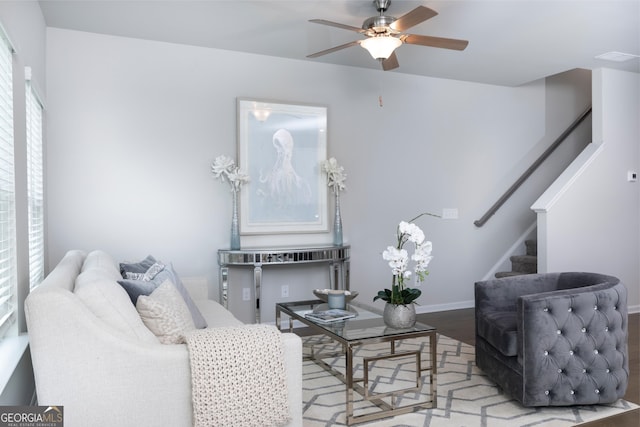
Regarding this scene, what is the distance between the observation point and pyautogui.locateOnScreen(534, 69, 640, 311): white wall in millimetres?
4867

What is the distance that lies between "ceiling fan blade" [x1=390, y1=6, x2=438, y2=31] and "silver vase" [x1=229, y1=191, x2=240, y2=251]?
2051 millimetres

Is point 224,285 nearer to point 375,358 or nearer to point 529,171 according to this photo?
point 375,358

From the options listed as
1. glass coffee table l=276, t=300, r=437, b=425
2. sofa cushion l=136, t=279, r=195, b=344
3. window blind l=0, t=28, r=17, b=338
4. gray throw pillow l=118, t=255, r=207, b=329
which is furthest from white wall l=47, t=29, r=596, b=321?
sofa cushion l=136, t=279, r=195, b=344

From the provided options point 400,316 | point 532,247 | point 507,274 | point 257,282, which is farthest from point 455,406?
point 532,247

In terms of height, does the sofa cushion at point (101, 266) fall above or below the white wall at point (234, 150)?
below

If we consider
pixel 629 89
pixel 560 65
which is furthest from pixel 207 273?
pixel 629 89

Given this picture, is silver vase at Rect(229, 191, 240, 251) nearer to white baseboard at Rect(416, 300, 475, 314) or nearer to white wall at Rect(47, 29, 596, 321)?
white wall at Rect(47, 29, 596, 321)

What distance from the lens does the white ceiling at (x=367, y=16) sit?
3.36 meters

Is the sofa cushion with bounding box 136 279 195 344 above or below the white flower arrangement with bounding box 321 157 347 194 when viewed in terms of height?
below

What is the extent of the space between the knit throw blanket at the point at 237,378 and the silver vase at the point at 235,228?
222cm

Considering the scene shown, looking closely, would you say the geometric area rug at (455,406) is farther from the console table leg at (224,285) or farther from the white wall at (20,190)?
the white wall at (20,190)

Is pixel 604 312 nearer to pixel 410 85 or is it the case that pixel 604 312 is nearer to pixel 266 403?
pixel 266 403

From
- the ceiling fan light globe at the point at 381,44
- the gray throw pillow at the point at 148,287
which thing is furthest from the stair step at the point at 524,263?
the gray throw pillow at the point at 148,287

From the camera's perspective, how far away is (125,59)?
404 centimetres
